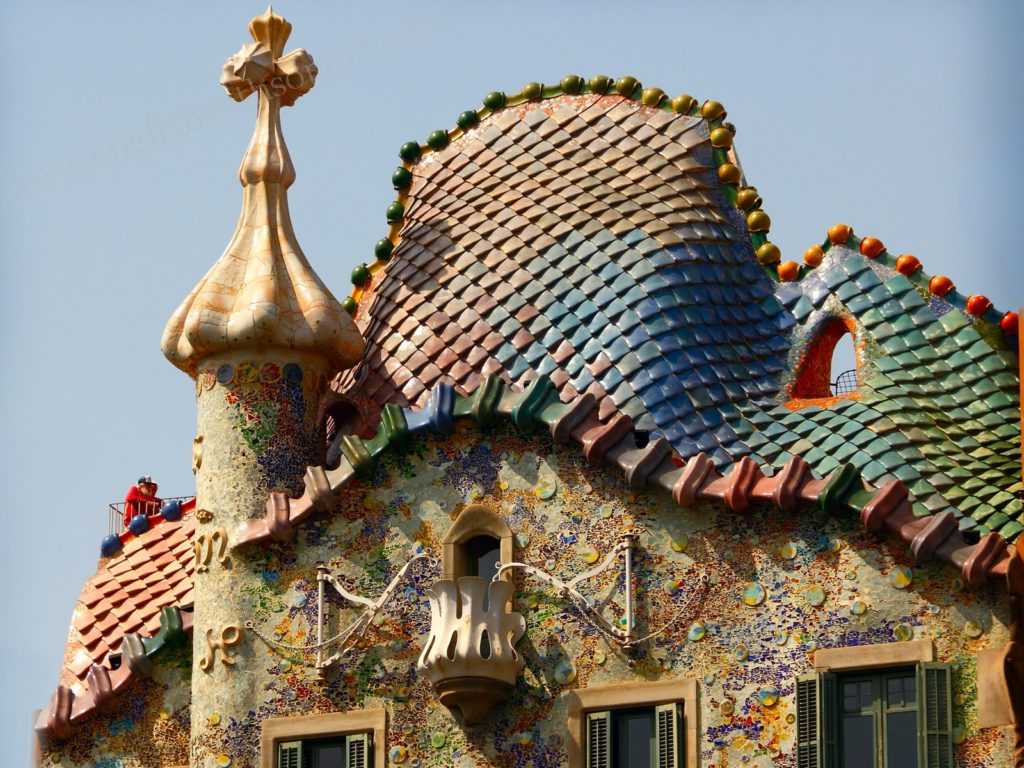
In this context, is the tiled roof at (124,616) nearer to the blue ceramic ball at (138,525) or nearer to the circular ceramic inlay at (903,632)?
the blue ceramic ball at (138,525)

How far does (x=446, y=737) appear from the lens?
94.6 ft

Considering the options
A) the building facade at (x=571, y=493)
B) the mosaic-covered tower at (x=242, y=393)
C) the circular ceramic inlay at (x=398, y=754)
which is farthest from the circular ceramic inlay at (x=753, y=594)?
the mosaic-covered tower at (x=242, y=393)

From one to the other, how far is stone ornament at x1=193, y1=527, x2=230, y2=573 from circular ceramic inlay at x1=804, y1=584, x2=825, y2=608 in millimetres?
4774

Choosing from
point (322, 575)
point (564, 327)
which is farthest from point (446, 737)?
point (564, 327)

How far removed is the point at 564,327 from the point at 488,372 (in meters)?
0.71

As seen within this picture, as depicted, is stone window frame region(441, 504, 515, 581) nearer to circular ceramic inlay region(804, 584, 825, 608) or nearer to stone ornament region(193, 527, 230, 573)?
stone ornament region(193, 527, 230, 573)

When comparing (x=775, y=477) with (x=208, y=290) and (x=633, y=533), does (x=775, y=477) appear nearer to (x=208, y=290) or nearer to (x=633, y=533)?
(x=633, y=533)

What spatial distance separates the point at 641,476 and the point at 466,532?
1.53 meters

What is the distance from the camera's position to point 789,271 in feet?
100

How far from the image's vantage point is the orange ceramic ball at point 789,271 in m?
30.5

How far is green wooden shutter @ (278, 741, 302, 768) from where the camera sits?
2916 cm

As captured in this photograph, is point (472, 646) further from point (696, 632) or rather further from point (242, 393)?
point (242, 393)

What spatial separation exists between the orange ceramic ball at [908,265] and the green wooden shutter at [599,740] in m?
4.47

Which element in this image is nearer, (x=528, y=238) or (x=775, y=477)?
(x=775, y=477)
